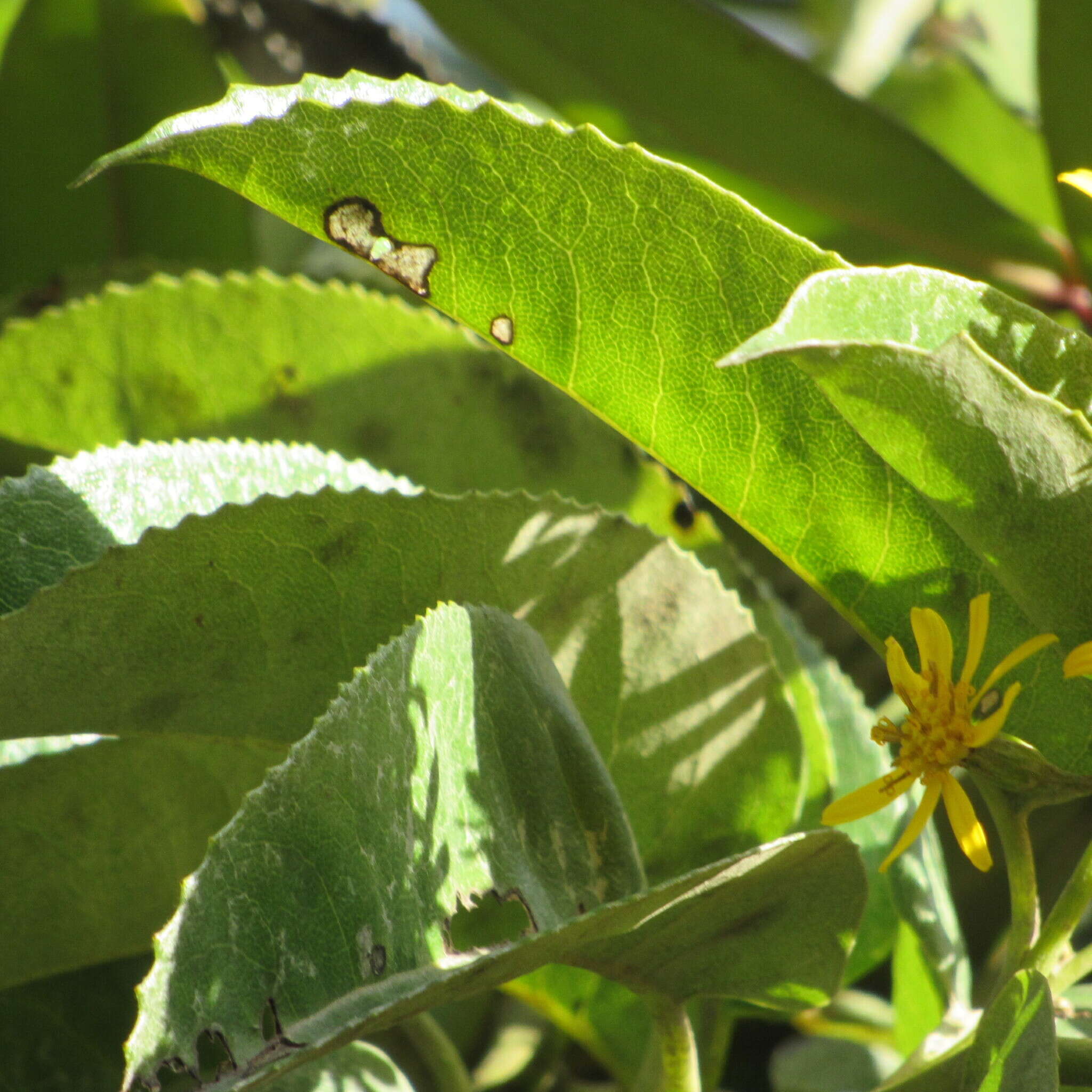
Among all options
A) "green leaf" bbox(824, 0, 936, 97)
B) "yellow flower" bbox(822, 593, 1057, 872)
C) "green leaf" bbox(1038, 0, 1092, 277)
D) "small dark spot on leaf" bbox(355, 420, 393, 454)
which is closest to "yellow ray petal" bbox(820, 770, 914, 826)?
"yellow flower" bbox(822, 593, 1057, 872)

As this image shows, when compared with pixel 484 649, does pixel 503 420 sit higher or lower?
higher

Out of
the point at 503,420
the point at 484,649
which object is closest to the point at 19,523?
the point at 484,649

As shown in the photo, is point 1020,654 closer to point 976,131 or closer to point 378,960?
point 378,960

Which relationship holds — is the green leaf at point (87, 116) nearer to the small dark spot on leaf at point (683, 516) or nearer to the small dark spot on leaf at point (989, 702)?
the small dark spot on leaf at point (683, 516)

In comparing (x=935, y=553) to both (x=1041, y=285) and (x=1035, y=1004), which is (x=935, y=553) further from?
(x=1041, y=285)

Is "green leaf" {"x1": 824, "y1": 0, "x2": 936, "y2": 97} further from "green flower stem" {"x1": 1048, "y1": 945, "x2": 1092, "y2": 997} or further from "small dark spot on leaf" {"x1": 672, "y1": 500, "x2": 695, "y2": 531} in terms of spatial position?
"green flower stem" {"x1": 1048, "y1": 945, "x2": 1092, "y2": 997}

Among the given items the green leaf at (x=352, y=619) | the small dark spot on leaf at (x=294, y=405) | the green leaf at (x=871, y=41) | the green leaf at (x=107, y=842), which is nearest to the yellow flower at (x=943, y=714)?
the green leaf at (x=352, y=619)

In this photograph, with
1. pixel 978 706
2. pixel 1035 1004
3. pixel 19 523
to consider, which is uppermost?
pixel 19 523
